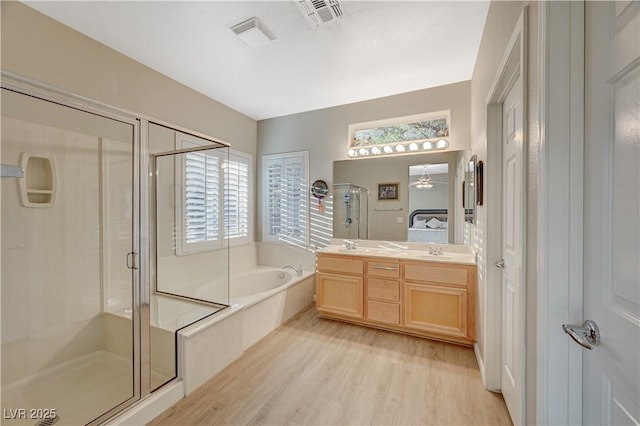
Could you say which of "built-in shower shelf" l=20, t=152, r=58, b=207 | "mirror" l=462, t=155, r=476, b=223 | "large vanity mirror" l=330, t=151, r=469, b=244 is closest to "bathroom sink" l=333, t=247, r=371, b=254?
"large vanity mirror" l=330, t=151, r=469, b=244

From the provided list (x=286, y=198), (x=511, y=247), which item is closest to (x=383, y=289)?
(x=511, y=247)

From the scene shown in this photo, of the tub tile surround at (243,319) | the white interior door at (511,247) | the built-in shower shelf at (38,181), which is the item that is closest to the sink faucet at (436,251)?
the white interior door at (511,247)

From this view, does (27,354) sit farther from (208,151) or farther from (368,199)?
(368,199)

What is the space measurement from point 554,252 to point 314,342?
214 centimetres

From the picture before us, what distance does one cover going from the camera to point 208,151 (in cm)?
295

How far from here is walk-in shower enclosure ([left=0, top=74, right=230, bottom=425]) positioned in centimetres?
170

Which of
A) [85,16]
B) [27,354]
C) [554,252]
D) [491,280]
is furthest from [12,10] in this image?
[491,280]

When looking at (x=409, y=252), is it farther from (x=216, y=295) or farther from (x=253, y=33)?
(x=253, y=33)

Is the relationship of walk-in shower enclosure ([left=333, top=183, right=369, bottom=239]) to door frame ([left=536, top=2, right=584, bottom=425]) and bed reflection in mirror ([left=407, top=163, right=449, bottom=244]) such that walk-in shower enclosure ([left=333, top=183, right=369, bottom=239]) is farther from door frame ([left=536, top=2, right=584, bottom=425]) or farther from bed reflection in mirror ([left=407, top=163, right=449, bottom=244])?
door frame ([left=536, top=2, right=584, bottom=425])

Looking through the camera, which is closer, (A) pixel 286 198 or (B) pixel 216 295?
(B) pixel 216 295

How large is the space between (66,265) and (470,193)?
3486 mm

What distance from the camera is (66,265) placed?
204cm

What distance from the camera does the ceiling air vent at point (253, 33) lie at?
191 cm

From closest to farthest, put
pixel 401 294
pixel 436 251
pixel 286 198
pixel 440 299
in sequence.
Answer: pixel 440 299
pixel 401 294
pixel 436 251
pixel 286 198
